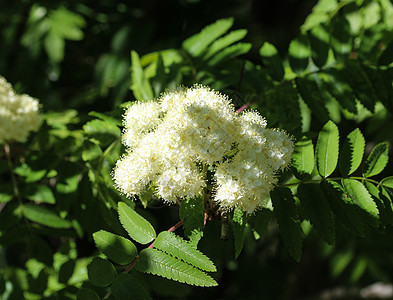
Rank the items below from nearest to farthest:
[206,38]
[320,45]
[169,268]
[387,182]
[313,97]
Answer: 1. [169,268]
2. [387,182]
3. [313,97]
4. [320,45]
5. [206,38]

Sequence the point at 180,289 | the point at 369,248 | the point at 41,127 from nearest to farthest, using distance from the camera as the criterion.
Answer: the point at 180,289, the point at 41,127, the point at 369,248

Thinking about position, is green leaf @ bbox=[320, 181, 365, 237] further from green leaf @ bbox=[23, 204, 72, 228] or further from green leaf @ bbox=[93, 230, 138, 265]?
green leaf @ bbox=[23, 204, 72, 228]

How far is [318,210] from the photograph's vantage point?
1593 millimetres

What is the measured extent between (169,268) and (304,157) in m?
0.75

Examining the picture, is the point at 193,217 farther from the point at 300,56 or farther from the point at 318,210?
the point at 300,56

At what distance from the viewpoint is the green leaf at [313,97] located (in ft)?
6.47

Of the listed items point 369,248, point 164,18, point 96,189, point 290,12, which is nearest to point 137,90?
point 96,189

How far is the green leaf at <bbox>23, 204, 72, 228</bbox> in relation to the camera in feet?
7.30

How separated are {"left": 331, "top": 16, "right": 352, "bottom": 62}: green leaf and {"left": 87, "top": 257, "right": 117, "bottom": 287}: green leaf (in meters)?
1.60

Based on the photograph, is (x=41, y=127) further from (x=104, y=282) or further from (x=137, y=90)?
(x=104, y=282)

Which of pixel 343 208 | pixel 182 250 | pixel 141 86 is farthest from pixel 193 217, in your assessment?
pixel 141 86

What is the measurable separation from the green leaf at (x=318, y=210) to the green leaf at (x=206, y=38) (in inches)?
42.6

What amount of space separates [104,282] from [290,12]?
188 inches

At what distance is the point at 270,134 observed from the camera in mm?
1604
